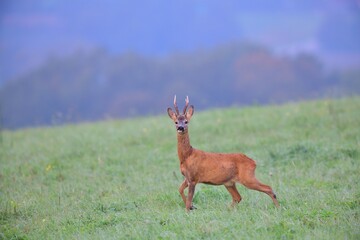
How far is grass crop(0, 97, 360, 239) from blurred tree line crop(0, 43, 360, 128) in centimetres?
1351

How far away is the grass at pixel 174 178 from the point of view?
27.2 ft

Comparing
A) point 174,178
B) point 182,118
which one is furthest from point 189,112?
point 174,178

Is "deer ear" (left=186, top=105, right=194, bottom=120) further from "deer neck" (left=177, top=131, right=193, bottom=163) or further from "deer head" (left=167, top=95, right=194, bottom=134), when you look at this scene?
"deer neck" (left=177, top=131, right=193, bottom=163)

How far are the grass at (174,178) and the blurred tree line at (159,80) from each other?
1351 centimetres

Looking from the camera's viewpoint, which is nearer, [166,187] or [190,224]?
[190,224]

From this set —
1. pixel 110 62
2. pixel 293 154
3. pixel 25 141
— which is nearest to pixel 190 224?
pixel 293 154

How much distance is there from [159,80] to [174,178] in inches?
939

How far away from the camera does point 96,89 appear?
3444 centimetres

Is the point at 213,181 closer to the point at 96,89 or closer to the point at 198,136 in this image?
the point at 198,136

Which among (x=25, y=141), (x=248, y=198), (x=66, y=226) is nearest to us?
(x=66, y=226)

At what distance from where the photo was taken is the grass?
830 cm

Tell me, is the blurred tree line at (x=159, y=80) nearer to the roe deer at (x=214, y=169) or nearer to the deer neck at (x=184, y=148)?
the deer neck at (x=184, y=148)

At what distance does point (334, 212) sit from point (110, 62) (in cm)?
2891

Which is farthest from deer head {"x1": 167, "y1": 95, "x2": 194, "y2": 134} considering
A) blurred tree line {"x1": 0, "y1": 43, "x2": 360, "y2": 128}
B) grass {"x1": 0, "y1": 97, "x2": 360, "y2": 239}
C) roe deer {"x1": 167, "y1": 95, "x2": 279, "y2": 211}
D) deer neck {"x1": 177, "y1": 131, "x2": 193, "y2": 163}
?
blurred tree line {"x1": 0, "y1": 43, "x2": 360, "y2": 128}
